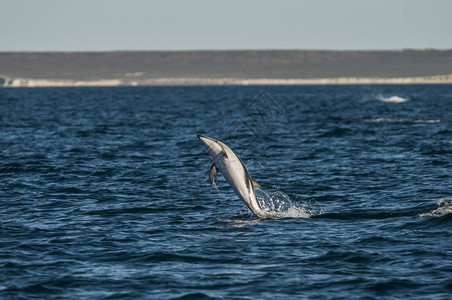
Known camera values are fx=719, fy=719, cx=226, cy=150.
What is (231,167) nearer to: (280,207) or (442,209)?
(280,207)

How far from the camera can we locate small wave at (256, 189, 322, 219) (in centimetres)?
2103

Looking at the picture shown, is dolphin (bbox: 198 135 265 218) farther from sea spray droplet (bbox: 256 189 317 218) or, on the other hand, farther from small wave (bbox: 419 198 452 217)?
small wave (bbox: 419 198 452 217)

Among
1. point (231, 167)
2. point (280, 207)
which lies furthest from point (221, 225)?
point (280, 207)

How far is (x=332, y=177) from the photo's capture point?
93.1ft

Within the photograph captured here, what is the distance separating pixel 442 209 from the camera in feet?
68.3

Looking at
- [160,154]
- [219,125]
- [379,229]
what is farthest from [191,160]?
[219,125]

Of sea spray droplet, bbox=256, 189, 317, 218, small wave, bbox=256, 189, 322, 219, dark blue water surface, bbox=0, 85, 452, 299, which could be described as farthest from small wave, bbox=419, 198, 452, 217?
sea spray droplet, bbox=256, 189, 317, 218

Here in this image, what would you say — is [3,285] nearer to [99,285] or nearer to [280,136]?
[99,285]

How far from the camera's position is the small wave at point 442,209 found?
20.2 m

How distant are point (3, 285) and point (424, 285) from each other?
27.0 feet

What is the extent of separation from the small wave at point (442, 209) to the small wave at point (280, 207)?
317 centimetres

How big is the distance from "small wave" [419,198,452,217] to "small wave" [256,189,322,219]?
3167 millimetres

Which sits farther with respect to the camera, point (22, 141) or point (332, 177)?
point (22, 141)

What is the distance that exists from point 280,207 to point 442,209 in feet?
16.1
